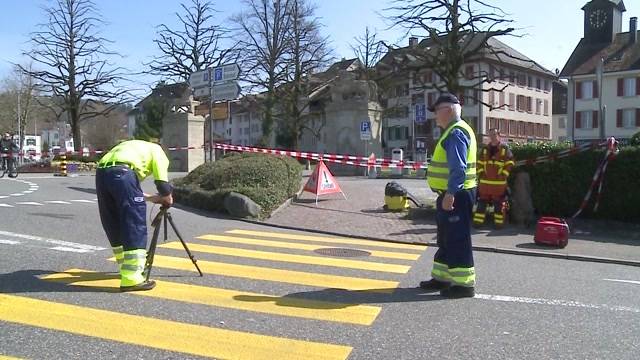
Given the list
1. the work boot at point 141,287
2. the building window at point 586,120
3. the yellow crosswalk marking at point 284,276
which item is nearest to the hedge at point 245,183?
the yellow crosswalk marking at point 284,276

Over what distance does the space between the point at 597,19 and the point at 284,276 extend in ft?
222

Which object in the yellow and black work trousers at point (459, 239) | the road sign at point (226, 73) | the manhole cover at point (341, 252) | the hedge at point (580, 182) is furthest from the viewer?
the road sign at point (226, 73)

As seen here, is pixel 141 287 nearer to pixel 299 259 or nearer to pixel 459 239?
pixel 299 259

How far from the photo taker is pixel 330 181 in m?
15.7

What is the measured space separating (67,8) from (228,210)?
32.5 metres

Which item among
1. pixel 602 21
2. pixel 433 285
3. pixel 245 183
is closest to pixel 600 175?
pixel 433 285

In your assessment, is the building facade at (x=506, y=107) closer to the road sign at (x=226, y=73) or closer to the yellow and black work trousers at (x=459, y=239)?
the road sign at (x=226, y=73)

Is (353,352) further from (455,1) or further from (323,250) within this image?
(455,1)

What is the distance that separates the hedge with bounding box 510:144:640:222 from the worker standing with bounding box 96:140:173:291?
8975 millimetres

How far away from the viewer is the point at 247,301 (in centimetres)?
575

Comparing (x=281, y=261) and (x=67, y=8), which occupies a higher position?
(x=67, y=8)

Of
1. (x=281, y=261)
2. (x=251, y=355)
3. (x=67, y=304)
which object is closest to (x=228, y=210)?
(x=281, y=261)

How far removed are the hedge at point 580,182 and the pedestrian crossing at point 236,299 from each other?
4.86 meters

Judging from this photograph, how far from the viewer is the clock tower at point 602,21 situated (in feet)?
208
